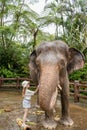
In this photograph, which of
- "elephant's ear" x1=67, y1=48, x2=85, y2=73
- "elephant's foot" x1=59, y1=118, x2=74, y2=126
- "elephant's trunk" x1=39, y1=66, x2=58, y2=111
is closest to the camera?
"elephant's trunk" x1=39, y1=66, x2=58, y2=111

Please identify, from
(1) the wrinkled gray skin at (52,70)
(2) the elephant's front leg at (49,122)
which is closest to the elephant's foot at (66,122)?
(1) the wrinkled gray skin at (52,70)

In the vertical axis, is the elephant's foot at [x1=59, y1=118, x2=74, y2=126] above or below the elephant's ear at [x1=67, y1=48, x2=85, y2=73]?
below

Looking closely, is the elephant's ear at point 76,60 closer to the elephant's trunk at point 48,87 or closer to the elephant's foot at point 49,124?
the elephant's trunk at point 48,87

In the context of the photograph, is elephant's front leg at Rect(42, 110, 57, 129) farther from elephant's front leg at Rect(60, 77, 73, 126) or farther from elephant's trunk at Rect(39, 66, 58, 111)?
elephant's front leg at Rect(60, 77, 73, 126)

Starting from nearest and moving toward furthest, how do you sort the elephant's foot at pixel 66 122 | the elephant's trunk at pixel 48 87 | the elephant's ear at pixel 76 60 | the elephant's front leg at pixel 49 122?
the elephant's trunk at pixel 48 87 < the elephant's front leg at pixel 49 122 < the elephant's foot at pixel 66 122 < the elephant's ear at pixel 76 60

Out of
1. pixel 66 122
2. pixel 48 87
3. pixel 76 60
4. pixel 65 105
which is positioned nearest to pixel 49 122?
pixel 66 122

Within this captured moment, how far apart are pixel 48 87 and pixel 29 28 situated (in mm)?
15300

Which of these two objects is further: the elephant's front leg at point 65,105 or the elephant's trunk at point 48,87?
the elephant's front leg at point 65,105

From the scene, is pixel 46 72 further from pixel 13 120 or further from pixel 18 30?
pixel 18 30

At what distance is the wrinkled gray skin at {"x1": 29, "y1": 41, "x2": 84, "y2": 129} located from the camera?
5.63 m

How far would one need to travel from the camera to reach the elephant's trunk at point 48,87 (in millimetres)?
5531

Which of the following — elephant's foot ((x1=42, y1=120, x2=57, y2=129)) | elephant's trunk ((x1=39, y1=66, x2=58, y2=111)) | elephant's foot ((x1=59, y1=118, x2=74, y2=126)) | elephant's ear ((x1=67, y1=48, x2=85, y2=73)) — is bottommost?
elephant's foot ((x1=59, y1=118, x2=74, y2=126))

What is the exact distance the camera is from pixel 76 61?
22.7 ft

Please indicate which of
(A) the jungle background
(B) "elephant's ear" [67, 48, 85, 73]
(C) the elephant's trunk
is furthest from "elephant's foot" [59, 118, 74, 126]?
(A) the jungle background
